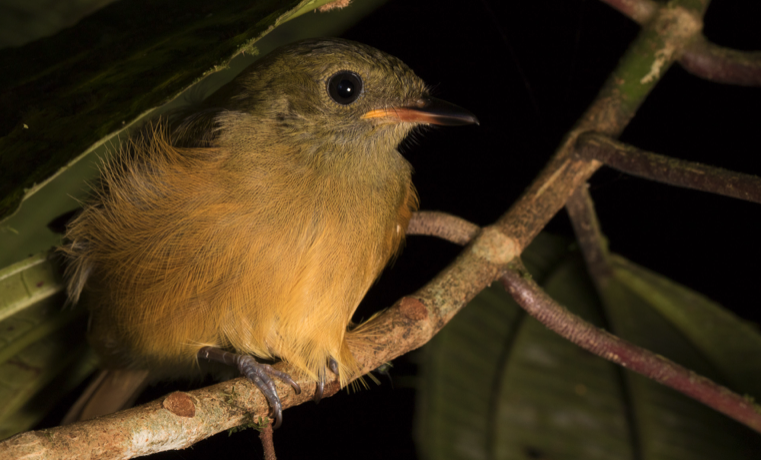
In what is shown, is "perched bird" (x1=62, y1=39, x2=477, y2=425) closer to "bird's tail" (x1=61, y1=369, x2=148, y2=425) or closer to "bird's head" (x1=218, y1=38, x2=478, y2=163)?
"bird's head" (x1=218, y1=38, x2=478, y2=163)

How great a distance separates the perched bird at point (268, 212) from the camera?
116 centimetres

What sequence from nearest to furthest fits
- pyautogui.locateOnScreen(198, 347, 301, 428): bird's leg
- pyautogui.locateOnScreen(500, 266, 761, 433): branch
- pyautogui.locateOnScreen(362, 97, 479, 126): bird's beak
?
pyautogui.locateOnScreen(198, 347, 301, 428): bird's leg → pyautogui.locateOnScreen(362, 97, 479, 126): bird's beak → pyautogui.locateOnScreen(500, 266, 761, 433): branch

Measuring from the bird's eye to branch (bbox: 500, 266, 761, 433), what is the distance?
0.58 meters

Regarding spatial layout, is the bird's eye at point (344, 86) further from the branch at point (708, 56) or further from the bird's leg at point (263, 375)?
the branch at point (708, 56)

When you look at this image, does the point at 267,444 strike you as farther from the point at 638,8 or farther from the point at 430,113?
the point at 638,8

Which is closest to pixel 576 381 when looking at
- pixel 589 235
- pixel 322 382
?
pixel 589 235

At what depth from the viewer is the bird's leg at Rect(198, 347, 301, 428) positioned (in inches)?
42.4

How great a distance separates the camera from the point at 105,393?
174 cm

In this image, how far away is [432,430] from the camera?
174cm

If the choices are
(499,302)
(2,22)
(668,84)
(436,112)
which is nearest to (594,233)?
(499,302)

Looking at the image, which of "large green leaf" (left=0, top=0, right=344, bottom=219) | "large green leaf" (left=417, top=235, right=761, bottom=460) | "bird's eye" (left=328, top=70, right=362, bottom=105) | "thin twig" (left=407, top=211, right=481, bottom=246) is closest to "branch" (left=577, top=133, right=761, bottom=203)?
"thin twig" (left=407, top=211, right=481, bottom=246)

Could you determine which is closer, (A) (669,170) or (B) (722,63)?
(A) (669,170)

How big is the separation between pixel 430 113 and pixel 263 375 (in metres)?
0.62

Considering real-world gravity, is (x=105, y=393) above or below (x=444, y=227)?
below
